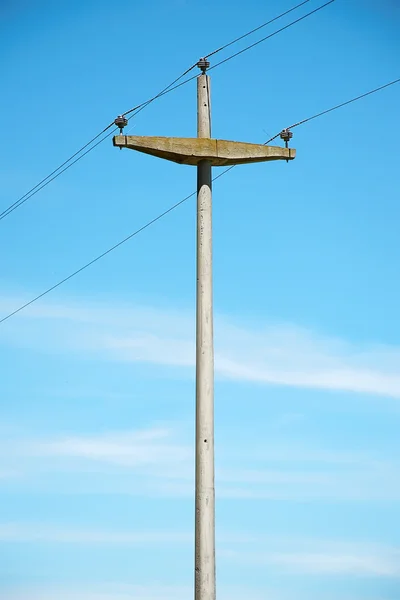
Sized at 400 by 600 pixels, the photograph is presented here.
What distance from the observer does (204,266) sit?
15336mm

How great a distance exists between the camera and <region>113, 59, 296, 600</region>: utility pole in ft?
46.9

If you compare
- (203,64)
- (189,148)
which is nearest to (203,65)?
(203,64)

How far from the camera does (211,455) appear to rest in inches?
575

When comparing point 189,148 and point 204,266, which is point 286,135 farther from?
point 204,266

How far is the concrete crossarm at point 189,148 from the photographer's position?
51.3 feet

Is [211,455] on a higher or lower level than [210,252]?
lower

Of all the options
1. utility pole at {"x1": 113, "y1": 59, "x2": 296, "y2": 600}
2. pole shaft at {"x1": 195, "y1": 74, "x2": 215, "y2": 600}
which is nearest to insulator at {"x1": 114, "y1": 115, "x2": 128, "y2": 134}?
utility pole at {"x1": 113, "y1": 59, "x2": 296, "y2": 600}

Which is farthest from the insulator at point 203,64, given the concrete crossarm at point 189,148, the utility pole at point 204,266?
the concrete crossarm at point 189,148

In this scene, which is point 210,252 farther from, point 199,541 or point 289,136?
point 199,541

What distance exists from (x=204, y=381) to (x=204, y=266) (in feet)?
5.52

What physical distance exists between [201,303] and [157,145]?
8.05ft

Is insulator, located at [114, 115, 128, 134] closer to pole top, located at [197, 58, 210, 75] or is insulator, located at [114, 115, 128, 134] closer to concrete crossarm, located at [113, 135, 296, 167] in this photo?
concrete crossarm, located at [113, 135, 296, 167]

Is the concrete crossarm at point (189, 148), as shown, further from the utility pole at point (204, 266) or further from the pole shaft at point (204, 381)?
the pole shaft at point (204, 381)

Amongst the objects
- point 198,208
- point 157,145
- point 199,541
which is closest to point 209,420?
point 199,541
